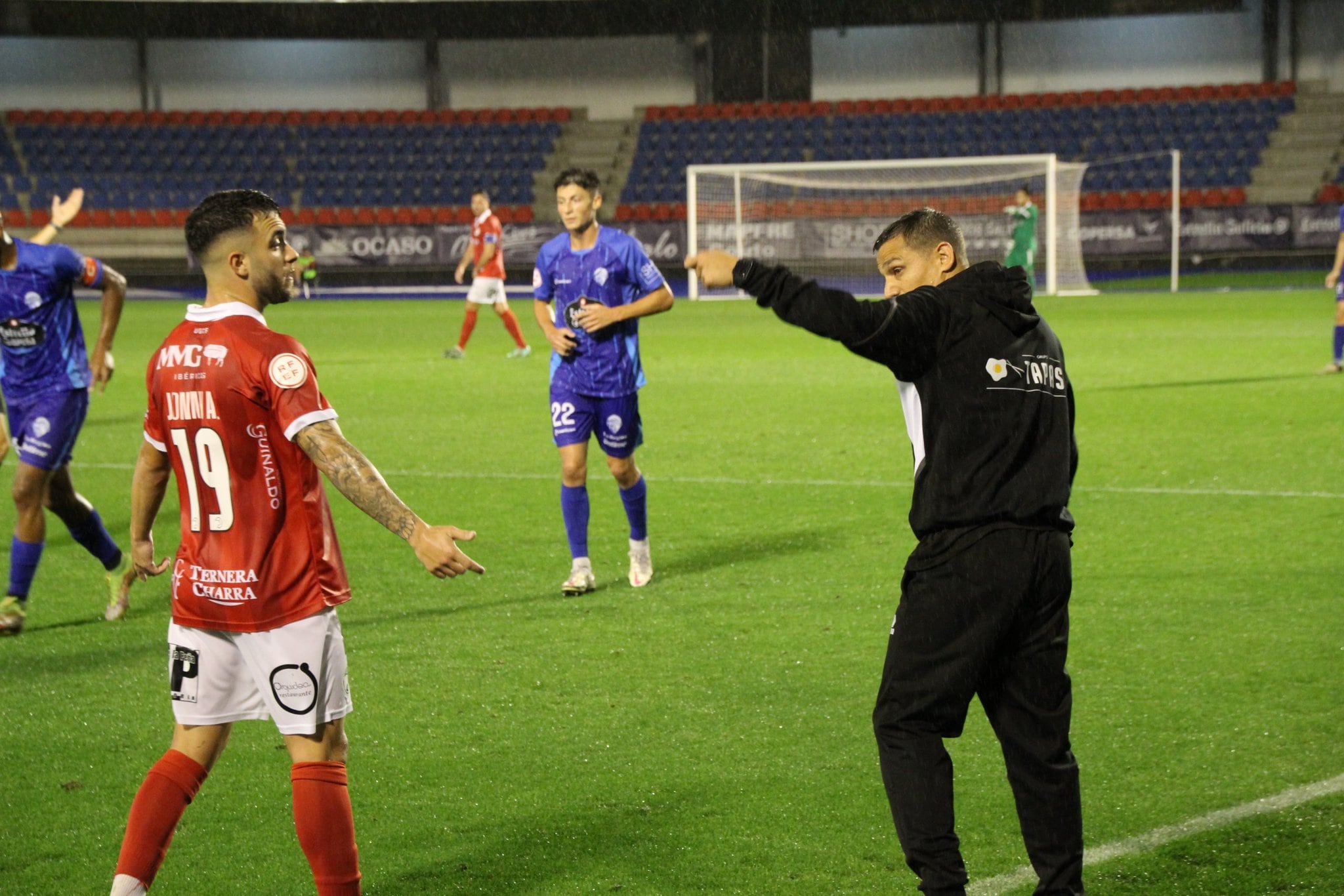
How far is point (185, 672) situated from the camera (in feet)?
10.8

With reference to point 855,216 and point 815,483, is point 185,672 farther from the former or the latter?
point 855,216

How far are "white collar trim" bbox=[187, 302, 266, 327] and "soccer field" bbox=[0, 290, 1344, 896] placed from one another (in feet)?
5.13

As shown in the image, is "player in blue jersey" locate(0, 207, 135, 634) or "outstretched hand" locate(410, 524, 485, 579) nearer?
"outstretched hand" locate(410, 524, 485, 579)

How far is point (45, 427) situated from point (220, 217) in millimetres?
3838

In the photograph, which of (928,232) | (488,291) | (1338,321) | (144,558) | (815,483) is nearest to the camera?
(928,232)

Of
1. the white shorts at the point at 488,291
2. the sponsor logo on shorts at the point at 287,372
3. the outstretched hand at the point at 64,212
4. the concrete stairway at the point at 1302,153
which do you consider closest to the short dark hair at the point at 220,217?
the sponsor logo on shorts at the point at 287,372

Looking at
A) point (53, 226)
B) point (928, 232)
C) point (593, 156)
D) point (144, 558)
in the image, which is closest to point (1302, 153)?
point (593, 156)

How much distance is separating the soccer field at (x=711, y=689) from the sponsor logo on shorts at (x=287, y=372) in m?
1.46

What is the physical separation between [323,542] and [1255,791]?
2.84 m

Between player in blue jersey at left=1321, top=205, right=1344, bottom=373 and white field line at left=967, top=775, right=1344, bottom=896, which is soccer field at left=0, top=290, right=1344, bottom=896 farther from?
player in blue jersey at left=1321, top=205, right=1344, bottom=373

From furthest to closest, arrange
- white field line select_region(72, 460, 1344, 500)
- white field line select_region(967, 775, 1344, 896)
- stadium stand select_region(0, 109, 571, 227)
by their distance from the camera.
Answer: stadium stand select_region(0, 109, 571, 227) → white field line select_region(72, 460, 1344, 500) → white field line select_region(967, 775, 1344, 896)

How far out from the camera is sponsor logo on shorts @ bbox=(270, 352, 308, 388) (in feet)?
10.2

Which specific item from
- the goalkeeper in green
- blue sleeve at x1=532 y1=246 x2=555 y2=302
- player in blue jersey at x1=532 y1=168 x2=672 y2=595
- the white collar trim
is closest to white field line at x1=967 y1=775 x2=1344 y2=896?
the white collar trim

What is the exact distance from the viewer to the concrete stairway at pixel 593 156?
36625 millimetres
